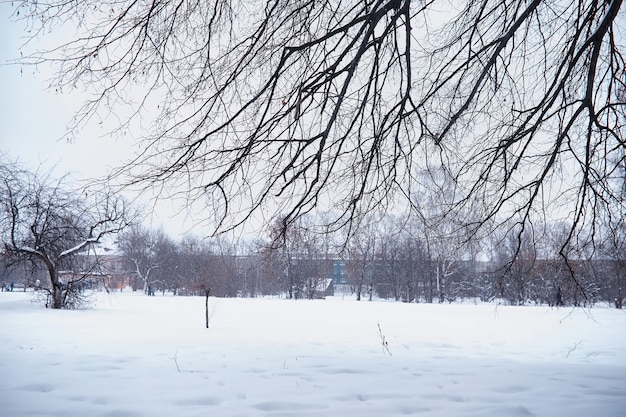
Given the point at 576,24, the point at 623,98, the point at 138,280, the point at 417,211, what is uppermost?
the point at 576,24

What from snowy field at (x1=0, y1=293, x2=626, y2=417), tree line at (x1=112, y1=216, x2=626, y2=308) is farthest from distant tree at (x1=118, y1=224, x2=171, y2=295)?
snowy field at (x1=0, y1=293, x2=626, y2=417)

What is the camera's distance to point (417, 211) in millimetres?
3631

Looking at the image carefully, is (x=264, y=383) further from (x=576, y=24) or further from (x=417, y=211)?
(x=576, y=24)

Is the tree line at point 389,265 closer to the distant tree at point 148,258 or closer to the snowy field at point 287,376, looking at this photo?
the distant tree at point 148,258

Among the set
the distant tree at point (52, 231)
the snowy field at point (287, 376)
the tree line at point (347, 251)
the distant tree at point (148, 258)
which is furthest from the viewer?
the distant tree at point (148, 258)

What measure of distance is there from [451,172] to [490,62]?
108 centimetres

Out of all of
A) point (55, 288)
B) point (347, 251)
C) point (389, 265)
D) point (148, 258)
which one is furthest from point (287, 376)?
point (148, 258)

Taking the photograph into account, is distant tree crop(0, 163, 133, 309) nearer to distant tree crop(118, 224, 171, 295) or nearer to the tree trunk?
the tree trunk

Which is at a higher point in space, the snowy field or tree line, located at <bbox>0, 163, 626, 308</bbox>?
tree line, located at <bbox>0, 163, 626, 308</bbox>

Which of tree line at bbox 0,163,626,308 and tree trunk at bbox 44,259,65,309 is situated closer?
A: tree line at bbox 0,163,626,308

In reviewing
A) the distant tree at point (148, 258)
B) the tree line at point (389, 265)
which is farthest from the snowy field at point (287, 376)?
the distant tree at point (148, 258)

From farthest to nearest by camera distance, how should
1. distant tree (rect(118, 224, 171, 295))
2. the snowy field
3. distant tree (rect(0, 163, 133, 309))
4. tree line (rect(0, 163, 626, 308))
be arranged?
distant tree (rect(118, 224, 171, 295))
distant tree (rect(0, 163, 133, 309))
tree line (rect(0, 163, 626, 308))
the snowy field

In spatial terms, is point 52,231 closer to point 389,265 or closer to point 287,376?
point 287,376

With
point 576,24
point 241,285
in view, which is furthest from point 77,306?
point 241,285
